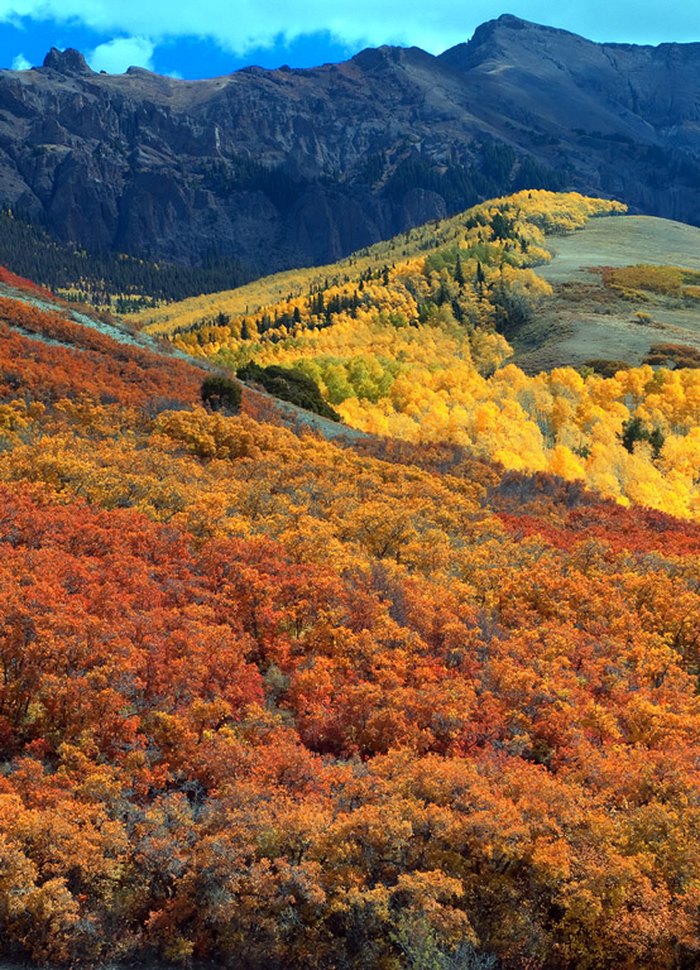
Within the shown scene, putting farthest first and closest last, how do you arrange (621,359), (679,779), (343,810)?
(621,359), (679,779), (343,810)

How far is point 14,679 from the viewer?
54.1 ft

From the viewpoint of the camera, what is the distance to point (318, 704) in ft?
61.4

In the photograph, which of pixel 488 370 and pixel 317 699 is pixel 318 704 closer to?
pixel 317 699

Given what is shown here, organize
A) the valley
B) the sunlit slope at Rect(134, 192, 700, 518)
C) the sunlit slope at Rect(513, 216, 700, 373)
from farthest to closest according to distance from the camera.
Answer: the sunlit slope at Rect(513, 216, 700, 373)
the sunlit slope at Rect(134, 192, 700, 518)
the valley

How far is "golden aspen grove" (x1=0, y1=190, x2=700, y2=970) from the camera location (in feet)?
41.7

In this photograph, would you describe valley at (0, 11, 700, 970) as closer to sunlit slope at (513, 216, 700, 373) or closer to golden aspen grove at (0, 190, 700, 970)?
golden aspen grove at (0, 190, 700, 970)

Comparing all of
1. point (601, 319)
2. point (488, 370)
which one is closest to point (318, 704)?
point (488, 370)

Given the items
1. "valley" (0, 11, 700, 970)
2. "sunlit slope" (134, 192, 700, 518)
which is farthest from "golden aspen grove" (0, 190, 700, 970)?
"sunlit slope" (134, 192, 700, 518)

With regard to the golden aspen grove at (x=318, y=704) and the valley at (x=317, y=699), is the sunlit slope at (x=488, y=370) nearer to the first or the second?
the valley at (x=317, y=699)

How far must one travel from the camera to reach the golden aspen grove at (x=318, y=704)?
41.7 ft

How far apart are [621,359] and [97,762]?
361 ft

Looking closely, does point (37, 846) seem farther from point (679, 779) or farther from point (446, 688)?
point (679, 779)

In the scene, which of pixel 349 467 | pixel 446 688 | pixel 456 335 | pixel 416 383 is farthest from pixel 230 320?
pixel 446 688

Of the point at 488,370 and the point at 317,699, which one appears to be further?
the point at 488,370
